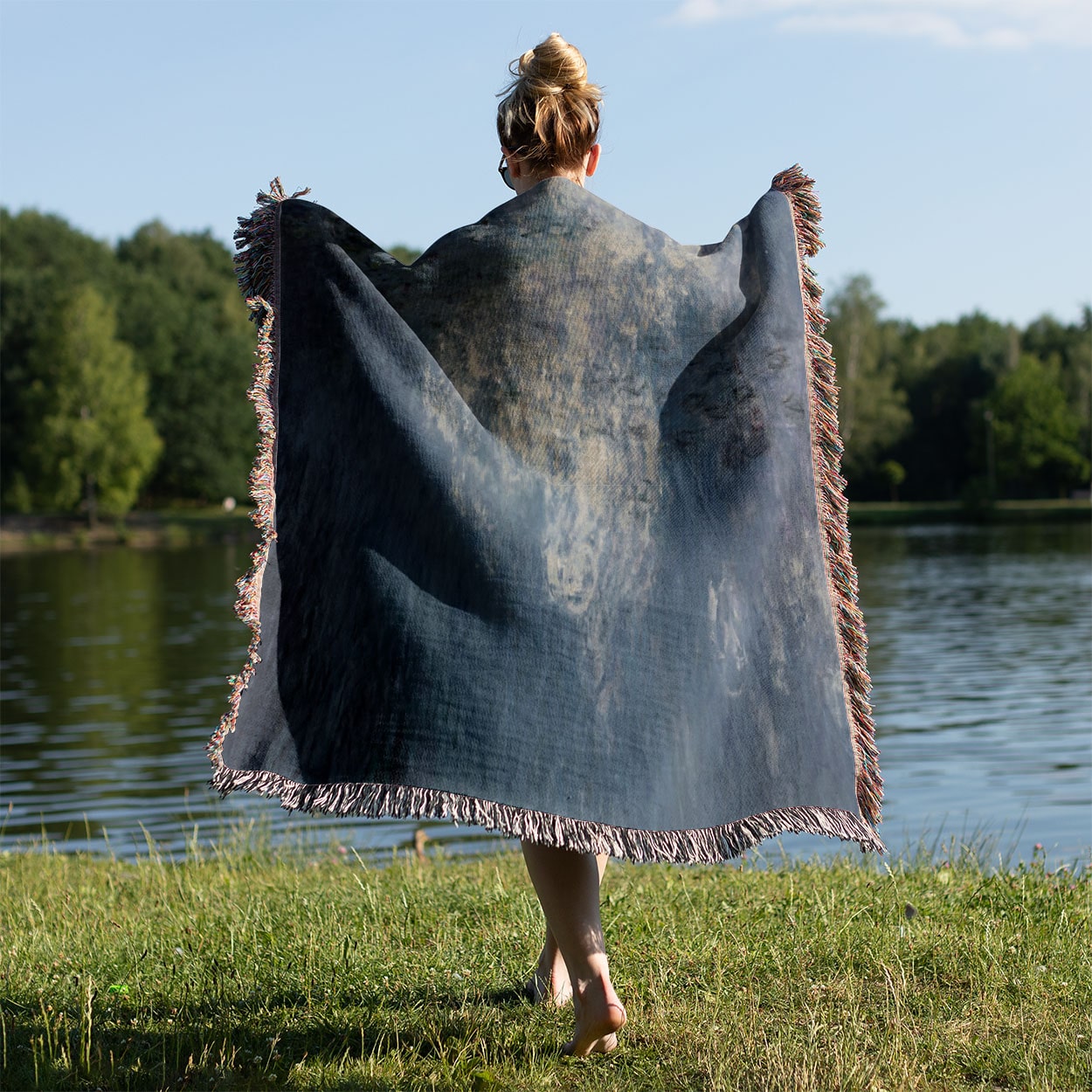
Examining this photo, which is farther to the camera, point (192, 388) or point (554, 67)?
point (192, 388)

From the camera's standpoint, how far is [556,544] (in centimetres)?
287

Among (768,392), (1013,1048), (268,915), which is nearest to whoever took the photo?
(1013,1048)

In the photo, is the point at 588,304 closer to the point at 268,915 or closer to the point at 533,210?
the point at 533,210

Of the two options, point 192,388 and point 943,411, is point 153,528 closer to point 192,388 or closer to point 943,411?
point 192,388

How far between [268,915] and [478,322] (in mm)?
2059

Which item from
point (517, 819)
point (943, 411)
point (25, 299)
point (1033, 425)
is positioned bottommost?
point (517, 819)

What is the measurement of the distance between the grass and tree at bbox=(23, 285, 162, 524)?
4703cm

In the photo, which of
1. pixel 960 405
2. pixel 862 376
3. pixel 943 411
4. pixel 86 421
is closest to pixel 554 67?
pixel 86 421

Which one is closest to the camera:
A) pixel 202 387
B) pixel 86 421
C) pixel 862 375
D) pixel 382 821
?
pixel 382 821

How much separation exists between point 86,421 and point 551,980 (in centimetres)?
4946

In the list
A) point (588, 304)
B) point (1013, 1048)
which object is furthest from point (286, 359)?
point (1013, 1048)

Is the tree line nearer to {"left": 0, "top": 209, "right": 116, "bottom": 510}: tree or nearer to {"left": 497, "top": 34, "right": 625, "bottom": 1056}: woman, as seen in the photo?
{"left": 0, "top": 209, "right": 116, "bottom": 510}: tree

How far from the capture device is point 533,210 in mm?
2984

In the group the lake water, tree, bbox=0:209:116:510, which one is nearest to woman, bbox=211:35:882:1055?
the lake water
